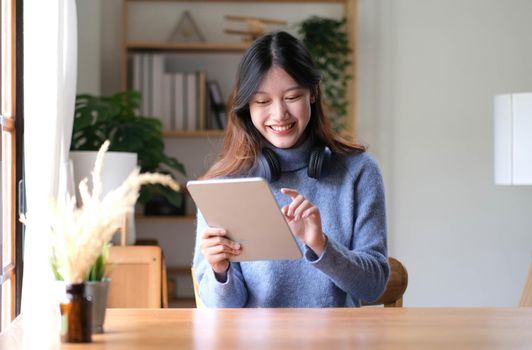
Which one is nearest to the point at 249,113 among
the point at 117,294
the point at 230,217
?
the point at 230,217

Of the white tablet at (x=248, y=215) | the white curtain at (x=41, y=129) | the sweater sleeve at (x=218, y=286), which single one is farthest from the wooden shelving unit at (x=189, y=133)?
the white tablet at (x=248, y=215)

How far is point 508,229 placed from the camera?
465cm

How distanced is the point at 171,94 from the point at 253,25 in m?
0.51

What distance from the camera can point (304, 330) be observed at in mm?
1558

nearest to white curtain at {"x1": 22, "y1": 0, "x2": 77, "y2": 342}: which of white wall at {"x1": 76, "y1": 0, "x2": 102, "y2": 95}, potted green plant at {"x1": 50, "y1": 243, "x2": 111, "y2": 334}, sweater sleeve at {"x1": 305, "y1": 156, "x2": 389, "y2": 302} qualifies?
sweater sleeve at {"x1": 305, "y1": 156, "x2": 389, "y2": 302}

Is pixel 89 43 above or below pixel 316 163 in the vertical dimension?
above

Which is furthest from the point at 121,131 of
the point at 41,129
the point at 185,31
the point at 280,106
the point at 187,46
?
the point at 280,106

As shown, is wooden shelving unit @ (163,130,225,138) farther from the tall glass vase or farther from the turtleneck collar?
the tall glass vase

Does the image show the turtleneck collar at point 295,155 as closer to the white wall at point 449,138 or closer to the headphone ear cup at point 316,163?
the headphone ear cup at point 316,163

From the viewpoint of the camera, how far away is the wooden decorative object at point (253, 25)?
4453 mm

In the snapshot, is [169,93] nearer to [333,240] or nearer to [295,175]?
[295,175]

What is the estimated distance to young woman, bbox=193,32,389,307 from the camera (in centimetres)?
211

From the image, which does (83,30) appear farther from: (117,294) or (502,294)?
(502,294)

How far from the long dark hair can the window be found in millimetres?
867
